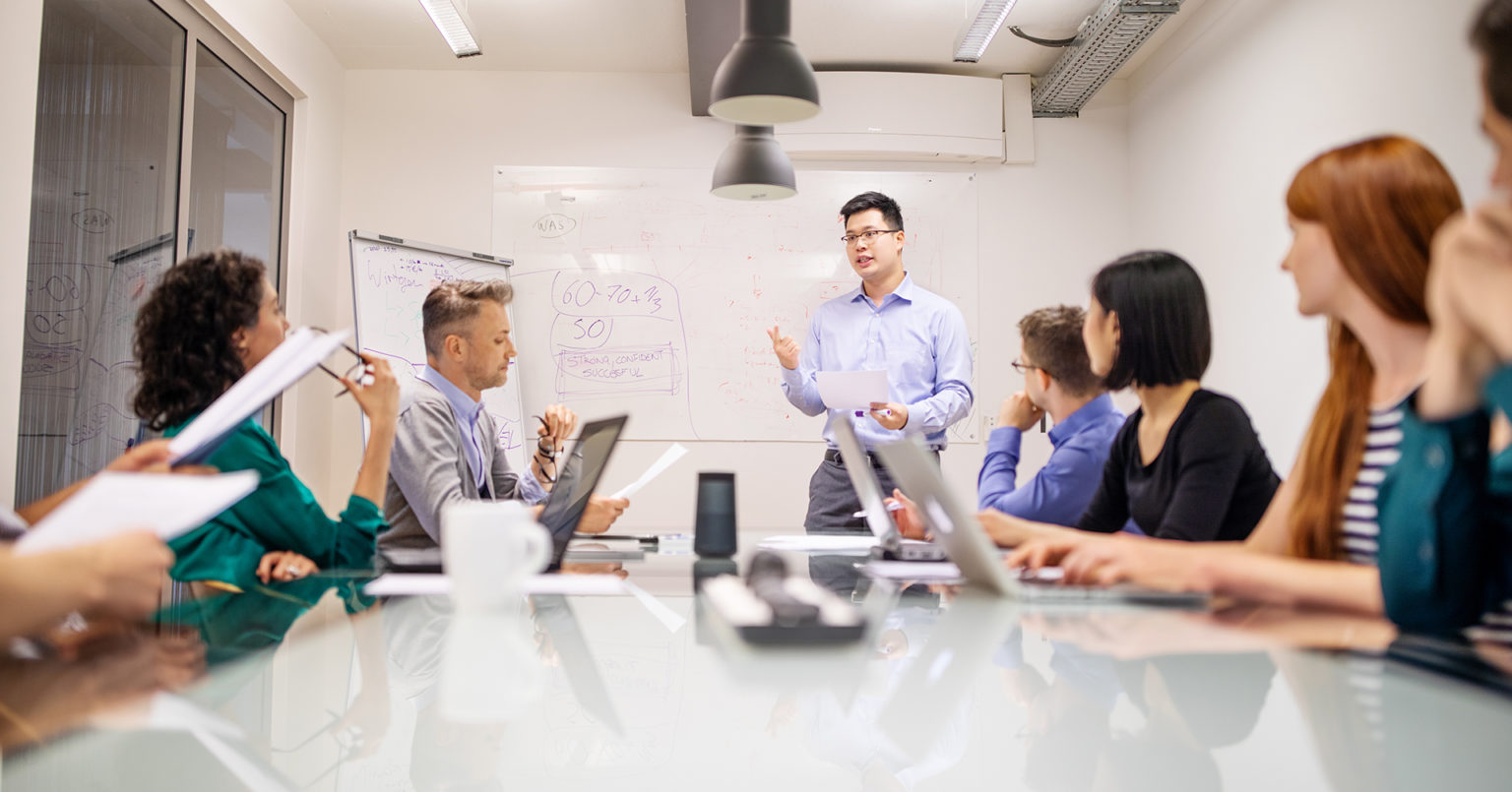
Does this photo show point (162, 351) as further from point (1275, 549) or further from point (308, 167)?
point (308, 167)

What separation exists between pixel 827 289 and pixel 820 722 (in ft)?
12.8

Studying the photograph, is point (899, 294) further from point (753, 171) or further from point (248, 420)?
point (248, 420)

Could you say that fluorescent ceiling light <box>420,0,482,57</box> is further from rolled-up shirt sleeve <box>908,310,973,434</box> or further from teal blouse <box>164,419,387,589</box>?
teal blouse <box>164,419,387,589</box>

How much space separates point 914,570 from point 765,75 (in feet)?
3.96

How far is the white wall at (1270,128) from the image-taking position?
2570mm

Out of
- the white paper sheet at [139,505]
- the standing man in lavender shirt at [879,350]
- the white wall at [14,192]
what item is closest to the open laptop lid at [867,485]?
the white paper sheet at [139,505]

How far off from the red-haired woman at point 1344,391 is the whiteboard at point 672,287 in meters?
3.16

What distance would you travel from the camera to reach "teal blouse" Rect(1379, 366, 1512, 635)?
703 millimetres

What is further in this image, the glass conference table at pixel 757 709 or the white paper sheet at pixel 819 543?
the white paper sheet at pixel 819 543

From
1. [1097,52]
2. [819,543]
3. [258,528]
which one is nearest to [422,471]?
[258,528]

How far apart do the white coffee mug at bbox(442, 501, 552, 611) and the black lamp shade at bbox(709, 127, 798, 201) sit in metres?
1.91

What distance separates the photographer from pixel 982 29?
11.8 ft

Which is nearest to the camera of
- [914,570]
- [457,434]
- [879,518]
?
[914,570]

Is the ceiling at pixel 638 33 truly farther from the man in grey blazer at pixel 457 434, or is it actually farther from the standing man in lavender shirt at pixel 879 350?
the man in grey blazer at pixel 457 434
